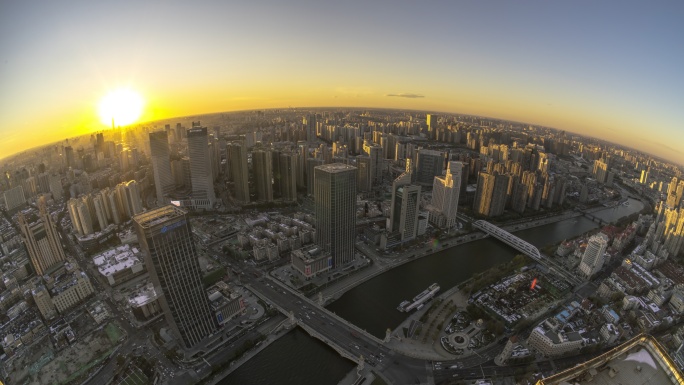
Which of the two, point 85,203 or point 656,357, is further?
point 85,203

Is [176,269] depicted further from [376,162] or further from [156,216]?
[376,162]

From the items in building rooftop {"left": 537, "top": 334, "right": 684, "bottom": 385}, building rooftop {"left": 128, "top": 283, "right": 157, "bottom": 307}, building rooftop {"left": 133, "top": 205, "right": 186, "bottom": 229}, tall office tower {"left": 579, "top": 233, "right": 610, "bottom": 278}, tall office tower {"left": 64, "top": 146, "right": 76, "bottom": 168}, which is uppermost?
building rooftop {"left": 537, "top": 334, "right": 684, "bottom": 385}

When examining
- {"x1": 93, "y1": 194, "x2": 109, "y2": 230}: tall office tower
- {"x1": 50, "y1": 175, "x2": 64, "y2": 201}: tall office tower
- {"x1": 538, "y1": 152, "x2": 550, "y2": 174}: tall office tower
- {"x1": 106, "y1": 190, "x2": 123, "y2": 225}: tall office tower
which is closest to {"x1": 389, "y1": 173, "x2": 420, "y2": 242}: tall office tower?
{"x1": 106, "y1": 190, "x2": 123, "y2": 225}: tall office tower

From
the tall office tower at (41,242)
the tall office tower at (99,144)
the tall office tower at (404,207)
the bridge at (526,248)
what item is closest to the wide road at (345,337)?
the tall office tower at (404,207)

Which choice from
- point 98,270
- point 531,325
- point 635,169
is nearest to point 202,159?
point 98,270

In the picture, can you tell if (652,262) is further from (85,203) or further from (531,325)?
(85,203)

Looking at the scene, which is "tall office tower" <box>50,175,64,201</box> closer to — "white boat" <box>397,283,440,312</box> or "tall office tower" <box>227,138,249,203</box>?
"tall office tower" <box>227,138,249,203</box>

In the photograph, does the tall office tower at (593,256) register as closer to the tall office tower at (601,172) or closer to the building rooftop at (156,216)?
the building rooftop at (156,216)
